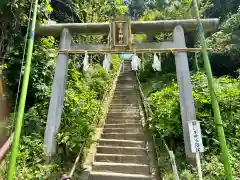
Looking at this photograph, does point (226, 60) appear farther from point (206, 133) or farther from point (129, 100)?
point (206, 133)

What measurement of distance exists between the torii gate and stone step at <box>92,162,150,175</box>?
163 centimetres

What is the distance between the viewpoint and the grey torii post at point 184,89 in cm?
832

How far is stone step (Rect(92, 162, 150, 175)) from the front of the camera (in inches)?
334

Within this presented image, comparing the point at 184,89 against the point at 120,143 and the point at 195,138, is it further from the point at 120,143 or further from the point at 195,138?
the point at 120,143

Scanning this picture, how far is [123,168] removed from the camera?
28.2ft

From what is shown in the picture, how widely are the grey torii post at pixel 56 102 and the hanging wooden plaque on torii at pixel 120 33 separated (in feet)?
5.30

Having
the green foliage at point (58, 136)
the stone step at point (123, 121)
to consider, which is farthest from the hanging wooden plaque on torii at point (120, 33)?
the stone step at point (123, 121)

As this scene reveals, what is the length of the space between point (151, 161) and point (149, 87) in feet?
30.9

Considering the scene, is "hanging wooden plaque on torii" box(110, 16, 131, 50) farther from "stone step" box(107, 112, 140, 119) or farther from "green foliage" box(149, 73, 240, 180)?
"stone step" box(107, 112, 140, 119)

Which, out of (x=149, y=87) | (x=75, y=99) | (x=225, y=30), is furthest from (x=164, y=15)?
(x=75, y=99)

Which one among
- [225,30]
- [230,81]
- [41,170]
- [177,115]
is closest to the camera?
[41,170]

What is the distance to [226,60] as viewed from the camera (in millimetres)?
17453

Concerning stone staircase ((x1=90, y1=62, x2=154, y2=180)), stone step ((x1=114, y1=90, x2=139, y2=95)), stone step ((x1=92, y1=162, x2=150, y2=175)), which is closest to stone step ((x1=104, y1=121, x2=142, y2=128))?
stone staircase ((x1=90, y1=62, x2=154, y2=180))

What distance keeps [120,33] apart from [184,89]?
286 cm
